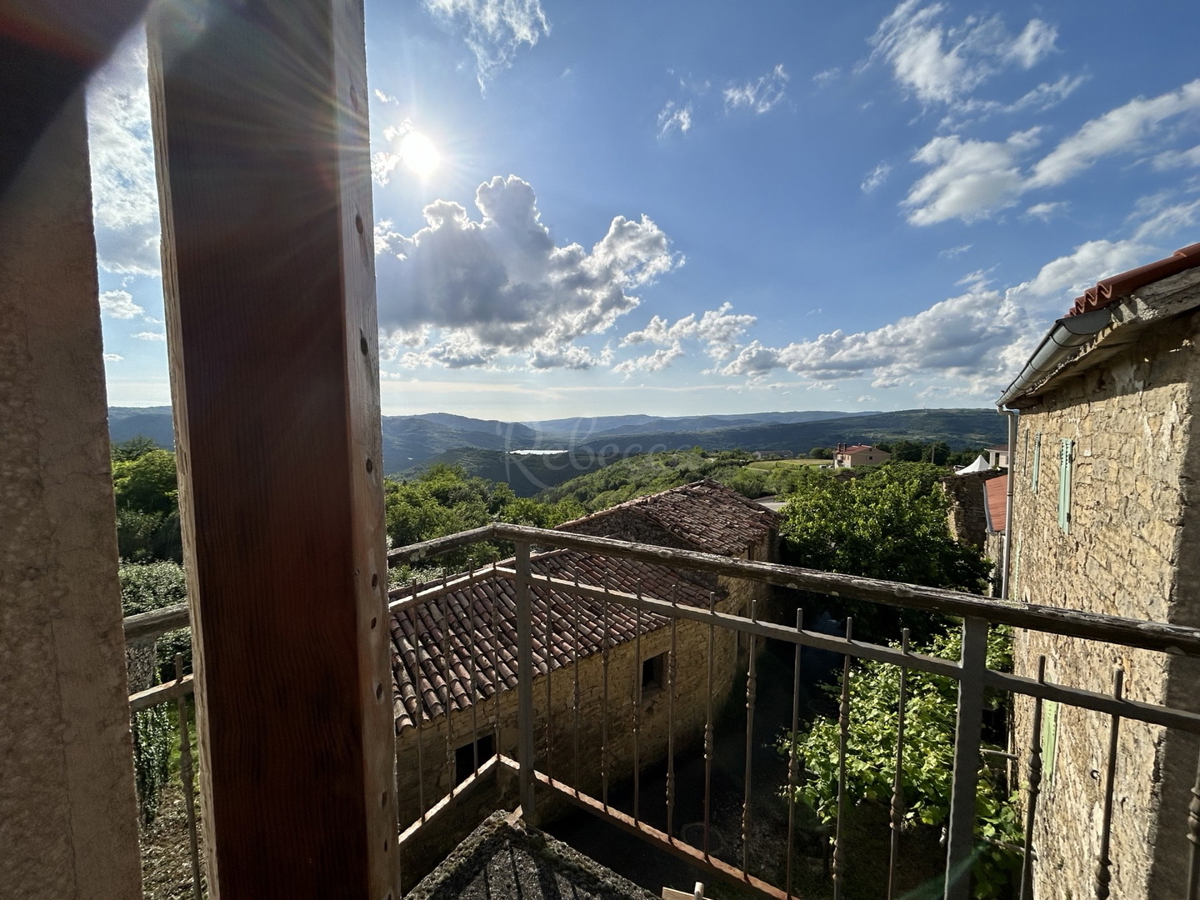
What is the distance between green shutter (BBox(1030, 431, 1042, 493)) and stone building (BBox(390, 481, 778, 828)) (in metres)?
3.34

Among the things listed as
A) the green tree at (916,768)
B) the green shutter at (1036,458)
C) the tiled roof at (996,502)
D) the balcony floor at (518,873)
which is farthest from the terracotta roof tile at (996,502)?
the balcony floor at (518,873)

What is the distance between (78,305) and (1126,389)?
424 centimetres

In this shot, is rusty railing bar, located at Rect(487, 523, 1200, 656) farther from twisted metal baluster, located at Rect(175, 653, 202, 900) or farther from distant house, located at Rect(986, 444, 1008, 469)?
distant house, located at Rect(986, 444, 1008, 469)

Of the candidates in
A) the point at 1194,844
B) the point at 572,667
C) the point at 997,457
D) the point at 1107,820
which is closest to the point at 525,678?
the point at 1107,820

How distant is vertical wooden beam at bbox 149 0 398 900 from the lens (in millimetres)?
664

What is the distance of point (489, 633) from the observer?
7961 millimetres

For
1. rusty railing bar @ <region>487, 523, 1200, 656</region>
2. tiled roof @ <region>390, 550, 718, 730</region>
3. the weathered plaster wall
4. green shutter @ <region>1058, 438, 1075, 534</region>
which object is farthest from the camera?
tiled roof @ <region>390, 550, 718, 730</region>

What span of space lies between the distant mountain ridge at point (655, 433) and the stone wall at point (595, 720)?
143ft

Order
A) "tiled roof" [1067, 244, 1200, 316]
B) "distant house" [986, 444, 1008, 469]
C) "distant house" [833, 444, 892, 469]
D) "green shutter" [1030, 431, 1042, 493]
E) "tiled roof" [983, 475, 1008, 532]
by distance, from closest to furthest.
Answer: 1. "tiled roof" [1067, 244, 1200, 316]
2. "green shutter" [1030, 431, 1042, 493]
3. "tiled roof" [983, 475, 1008, 532]
4. "distant house" [986, 444, 1008, 469]
5. "distant house" [833, 444, 892, 469]

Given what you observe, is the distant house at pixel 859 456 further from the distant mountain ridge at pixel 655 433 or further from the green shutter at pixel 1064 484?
the green shutter at pixel 1064 484

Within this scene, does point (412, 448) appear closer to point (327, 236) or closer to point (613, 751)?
point (613, 751)

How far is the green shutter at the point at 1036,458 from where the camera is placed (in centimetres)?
579

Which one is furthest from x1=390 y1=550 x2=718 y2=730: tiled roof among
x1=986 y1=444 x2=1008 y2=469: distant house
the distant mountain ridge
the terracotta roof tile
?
the distant mountain ridge

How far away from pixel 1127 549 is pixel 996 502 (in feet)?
43.2
